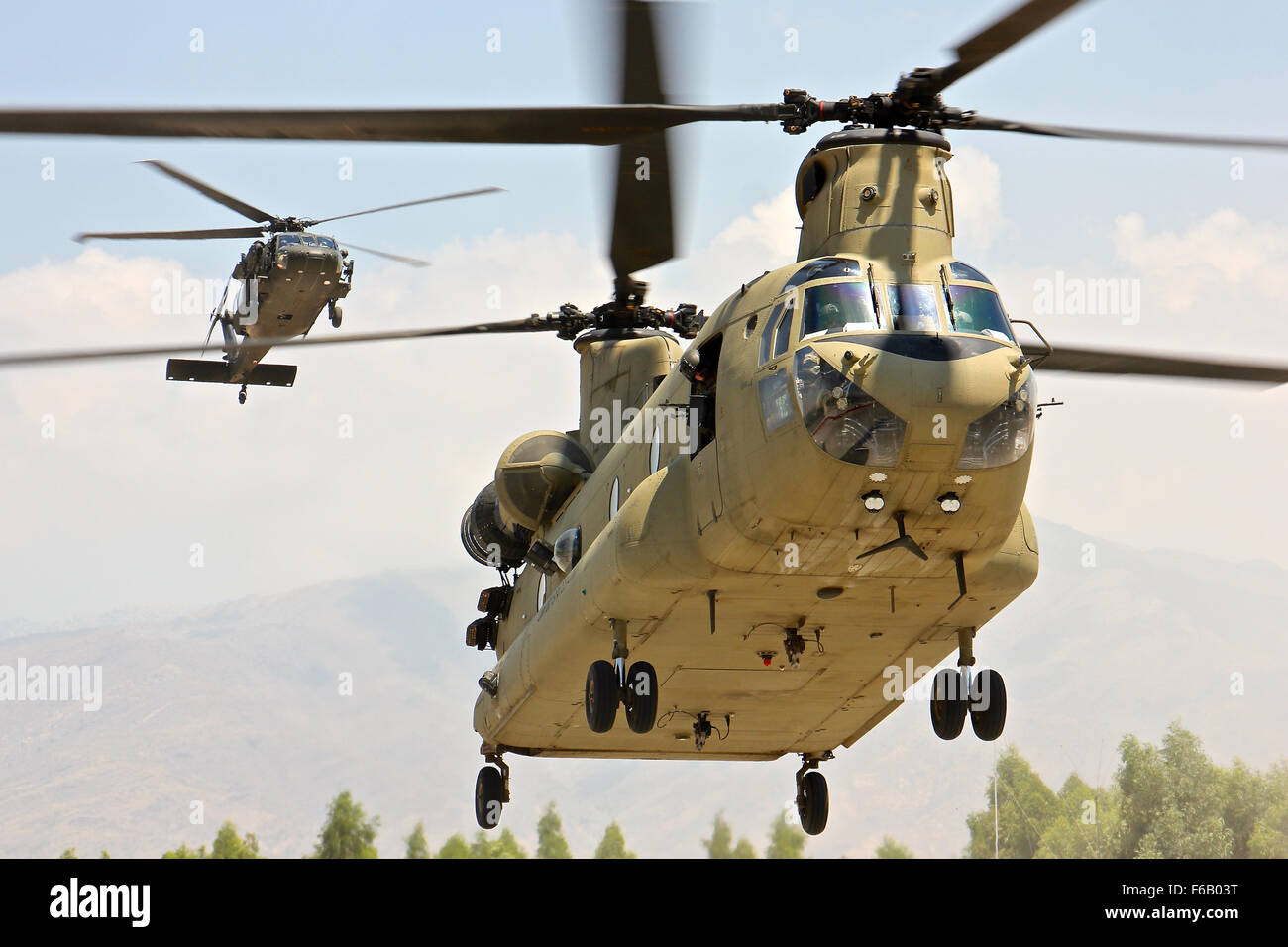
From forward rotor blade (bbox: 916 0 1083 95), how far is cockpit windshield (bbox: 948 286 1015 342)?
5.46 ft

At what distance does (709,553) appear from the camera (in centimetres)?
1252

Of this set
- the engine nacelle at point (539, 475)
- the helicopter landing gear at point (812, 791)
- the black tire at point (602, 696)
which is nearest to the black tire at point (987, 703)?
the black tire at point (602, 696)

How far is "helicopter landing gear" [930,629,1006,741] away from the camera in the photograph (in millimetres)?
13555

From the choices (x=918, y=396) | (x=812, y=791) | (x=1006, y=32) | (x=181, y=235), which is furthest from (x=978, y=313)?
(x=181, y=235)

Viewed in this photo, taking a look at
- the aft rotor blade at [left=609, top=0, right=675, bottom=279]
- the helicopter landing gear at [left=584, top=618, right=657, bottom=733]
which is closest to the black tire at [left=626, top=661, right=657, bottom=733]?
the helicopter landing gear at [left=584, top=618, right=657, bottom=733]

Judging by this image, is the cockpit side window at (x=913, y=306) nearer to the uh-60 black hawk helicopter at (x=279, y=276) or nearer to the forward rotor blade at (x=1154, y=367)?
the forward rotor blade at (x=1154, y=367)

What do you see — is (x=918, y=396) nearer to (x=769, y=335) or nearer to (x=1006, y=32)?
(x=769, y=335)

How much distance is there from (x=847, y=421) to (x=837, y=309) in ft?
3.38

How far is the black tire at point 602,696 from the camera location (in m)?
13.9

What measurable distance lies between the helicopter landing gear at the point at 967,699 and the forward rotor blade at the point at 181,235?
16759mm

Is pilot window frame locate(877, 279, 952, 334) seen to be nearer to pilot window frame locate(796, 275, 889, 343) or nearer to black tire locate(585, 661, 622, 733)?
pilot window frame locate(796, 275, 889, 343)

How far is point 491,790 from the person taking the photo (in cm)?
1947
